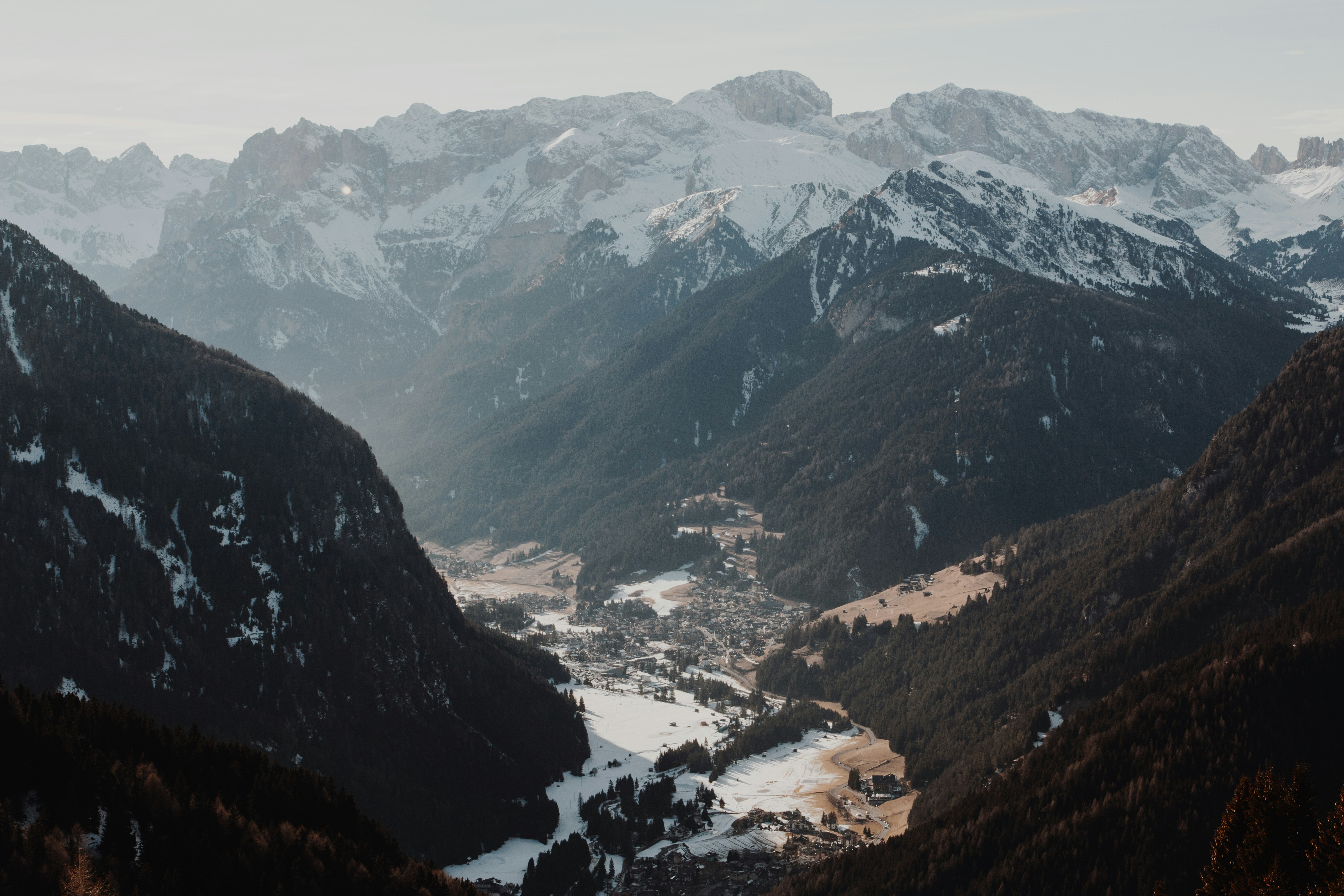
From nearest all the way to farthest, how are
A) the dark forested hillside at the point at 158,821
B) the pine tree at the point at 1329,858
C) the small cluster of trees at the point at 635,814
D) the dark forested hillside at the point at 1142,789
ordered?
the pine tree at the point at 1329,858, the dark forested hillside at the point at 158,821, the dark forested hillside at the point at 1142,789, the small cluster of trees at the point at 635,814

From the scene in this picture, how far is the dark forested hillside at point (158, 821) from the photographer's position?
343ft

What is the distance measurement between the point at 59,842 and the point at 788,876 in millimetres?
90390

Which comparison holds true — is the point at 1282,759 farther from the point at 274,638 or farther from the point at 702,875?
the point at 274,638

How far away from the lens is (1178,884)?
130m

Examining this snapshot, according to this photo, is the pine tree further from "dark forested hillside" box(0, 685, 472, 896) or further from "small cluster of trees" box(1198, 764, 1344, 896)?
"dark forested hillside" box(0, 685, 472, 896)

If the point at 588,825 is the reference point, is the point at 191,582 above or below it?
above

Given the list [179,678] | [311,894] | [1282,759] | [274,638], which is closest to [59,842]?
[311,894]

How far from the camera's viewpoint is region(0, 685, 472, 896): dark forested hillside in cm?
10450

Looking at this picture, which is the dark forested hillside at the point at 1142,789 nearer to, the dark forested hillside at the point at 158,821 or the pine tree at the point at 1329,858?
the pine tree at the point at 1329,858

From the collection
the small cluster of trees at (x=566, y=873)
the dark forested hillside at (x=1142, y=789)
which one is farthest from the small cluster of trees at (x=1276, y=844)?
the small cluster of trees at (x=566, y=873)

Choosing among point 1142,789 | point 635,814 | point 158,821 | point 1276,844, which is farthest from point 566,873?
point 1276,844

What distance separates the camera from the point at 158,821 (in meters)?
119

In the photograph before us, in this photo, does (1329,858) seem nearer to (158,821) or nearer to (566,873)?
(158,821)

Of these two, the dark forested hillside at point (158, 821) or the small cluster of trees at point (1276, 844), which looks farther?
the dark forested hillside at point (158, 821)
